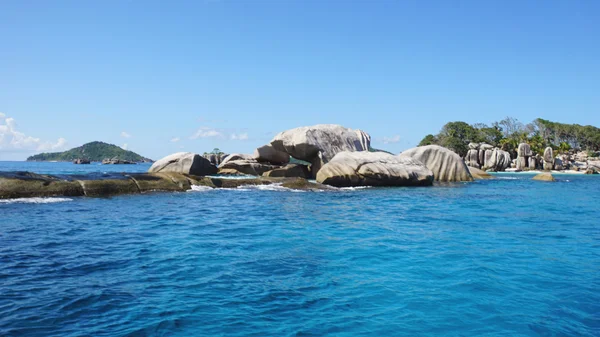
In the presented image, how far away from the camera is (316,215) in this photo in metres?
14.7

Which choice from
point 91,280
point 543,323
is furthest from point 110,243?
point 543,323

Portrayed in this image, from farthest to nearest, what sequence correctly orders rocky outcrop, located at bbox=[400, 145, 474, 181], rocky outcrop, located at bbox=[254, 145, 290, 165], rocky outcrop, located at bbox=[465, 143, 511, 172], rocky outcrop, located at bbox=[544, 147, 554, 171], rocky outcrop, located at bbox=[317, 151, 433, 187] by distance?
rocky outcrop, located at bbox=[544, 147, 554, 171] < rocky outcrop, located at bbox=[465, 143, 511, 172] < rocky outcrop, located at bbox=[254, 145, 290, 165] < rocky outcrop, located at bbox=[400, 145, 474, 181] < rocky outcrop, located at bbox=[317, 151, 433, 187]

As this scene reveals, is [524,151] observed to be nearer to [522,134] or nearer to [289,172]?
[522,134]

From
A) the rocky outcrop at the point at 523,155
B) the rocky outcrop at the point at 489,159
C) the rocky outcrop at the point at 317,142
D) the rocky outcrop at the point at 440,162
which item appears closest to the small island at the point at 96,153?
the rocky outcrop at the point at 489,159

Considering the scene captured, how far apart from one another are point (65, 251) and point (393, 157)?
22504mm

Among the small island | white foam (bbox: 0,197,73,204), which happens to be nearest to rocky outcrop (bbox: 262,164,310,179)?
white foam (bbox: 0,197,73,204)

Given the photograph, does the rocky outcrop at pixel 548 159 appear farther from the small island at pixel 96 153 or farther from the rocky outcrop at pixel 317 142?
the small island at pixel 96 153

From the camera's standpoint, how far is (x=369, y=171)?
1041 inches

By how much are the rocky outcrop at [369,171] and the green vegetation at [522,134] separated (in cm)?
6361

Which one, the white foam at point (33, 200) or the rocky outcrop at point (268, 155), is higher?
the rocky outcrop at point (268, 155)

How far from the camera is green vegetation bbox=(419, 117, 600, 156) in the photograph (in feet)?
292

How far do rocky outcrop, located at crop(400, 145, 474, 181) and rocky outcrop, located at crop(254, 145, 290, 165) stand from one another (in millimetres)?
12504

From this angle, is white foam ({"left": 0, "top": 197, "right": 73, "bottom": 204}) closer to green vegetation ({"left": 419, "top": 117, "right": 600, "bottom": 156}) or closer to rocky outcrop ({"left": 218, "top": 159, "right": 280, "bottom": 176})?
rocky outcrop ({"left": 218, "top": 159, "right": 280, "bottom": 176})

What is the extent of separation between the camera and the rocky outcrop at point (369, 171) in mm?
26484
